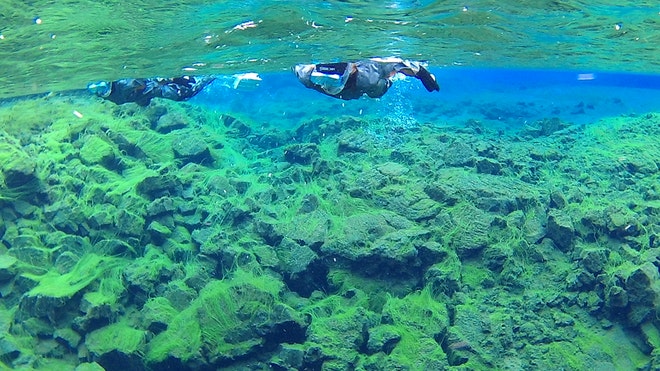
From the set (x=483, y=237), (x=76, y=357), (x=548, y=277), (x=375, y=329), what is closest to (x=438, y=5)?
(x=483, y=237)

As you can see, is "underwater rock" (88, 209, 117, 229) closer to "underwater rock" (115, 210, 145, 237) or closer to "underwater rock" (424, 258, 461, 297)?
"underwater rock" (115, 210, 145, 237)

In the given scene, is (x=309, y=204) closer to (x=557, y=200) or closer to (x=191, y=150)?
(x=191, y=150)

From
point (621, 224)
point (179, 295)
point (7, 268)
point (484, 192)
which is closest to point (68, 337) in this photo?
point (179, 295)

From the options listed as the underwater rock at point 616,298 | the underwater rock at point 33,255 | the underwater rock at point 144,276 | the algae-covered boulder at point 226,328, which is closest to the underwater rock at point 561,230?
the underwater rock at point 616,298

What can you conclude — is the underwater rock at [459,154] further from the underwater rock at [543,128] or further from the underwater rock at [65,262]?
the underwater rock at [65,262]

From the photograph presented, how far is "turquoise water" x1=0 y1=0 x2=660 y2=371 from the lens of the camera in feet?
26.3

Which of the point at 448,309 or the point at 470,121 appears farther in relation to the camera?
the point at 470,121

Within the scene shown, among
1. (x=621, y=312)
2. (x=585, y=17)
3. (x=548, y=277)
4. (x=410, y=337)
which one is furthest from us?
(x=585, y=17)

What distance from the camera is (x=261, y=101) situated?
2806 cm

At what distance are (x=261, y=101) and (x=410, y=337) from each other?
74.6 feet

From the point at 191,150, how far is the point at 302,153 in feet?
12.4

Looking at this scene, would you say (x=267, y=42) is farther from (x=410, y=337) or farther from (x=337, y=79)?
(x=410, y=337)

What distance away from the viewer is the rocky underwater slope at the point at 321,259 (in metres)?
7.90

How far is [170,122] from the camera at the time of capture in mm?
16047
